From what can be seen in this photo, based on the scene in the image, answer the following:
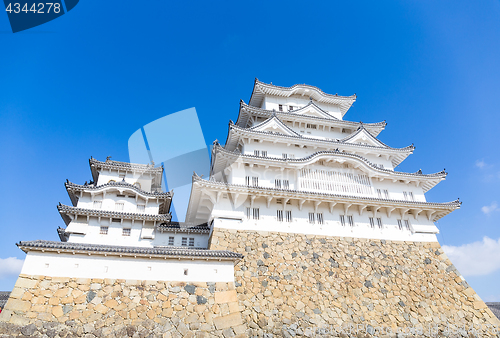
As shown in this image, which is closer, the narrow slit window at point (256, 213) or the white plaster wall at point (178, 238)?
the narrow slit window at point (256, 213)

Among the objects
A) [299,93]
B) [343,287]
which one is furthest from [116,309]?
[299,93]

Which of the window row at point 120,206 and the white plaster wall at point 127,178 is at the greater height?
the white plaster wall at point 127,178

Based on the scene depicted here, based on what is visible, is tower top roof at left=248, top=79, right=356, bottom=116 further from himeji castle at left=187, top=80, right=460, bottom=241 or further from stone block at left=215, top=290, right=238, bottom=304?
stone block at left=215, top=290, right=238, bottom=304

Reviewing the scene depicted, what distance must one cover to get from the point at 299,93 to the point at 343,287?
56.8 feet

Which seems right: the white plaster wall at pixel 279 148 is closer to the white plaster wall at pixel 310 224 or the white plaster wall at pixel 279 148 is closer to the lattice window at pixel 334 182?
the lattice window at pixel 334 182

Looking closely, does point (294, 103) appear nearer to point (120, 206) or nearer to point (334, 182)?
point (334, 182)

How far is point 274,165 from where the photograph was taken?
739 inches

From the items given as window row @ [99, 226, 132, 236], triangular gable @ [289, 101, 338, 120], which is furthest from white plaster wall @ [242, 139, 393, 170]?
window row @ [99, 226, 132, 236]

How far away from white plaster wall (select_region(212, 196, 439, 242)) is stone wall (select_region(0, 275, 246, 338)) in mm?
4948

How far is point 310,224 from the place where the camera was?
17078 millimetres

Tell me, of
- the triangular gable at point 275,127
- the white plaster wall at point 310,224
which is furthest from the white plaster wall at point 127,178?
the triangular gable at point 275,127

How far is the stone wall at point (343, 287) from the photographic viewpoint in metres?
13.5

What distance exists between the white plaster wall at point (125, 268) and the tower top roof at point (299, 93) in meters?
17.1

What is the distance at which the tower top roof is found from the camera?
25.4 metres
